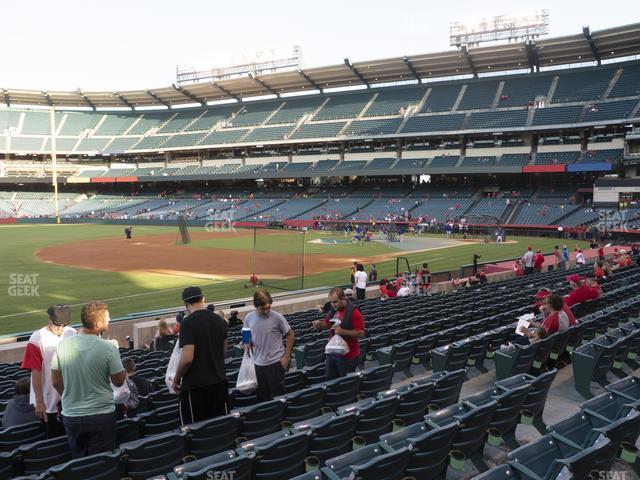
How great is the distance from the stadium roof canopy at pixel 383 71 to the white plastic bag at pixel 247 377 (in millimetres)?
58986

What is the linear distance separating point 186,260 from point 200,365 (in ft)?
96.4

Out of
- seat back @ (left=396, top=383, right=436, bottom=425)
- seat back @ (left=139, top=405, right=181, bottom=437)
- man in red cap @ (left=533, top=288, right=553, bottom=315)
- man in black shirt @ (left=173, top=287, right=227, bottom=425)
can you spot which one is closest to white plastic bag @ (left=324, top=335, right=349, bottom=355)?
seat back @ (left=396, top=383, right=436, bottom=425)

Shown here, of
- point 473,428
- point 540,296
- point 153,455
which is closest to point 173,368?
point 153,455

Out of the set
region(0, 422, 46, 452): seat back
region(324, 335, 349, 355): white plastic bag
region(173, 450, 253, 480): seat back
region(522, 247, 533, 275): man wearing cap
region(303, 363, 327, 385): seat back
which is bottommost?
region(522, 247, 533, 275): man wearing cap

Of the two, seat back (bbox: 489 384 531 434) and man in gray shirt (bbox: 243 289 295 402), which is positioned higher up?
man in gray shirt (bbox: 243 289 295 402)

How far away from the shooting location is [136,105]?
301ft

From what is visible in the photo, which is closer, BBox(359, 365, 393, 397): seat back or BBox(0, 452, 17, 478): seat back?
BBox(0, 452, 17, 478): seat back

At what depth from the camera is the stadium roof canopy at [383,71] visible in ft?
183

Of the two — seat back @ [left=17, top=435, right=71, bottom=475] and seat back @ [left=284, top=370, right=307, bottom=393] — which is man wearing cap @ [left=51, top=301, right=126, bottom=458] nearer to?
seat back @ [left=17, top=435, right=71, bottom=475]

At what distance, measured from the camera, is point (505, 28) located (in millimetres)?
61281

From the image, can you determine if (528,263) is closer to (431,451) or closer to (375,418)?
(375,418)

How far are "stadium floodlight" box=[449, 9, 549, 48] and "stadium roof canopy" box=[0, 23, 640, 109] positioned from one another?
2531 millimetres

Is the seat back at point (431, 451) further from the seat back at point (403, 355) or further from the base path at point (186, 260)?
the base path at point (186, 260)

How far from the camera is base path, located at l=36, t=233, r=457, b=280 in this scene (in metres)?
29.2
